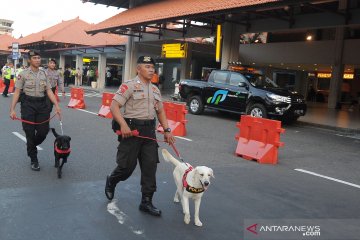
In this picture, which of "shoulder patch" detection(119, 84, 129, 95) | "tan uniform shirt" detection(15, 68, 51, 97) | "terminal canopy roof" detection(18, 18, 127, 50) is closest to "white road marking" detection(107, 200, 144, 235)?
"shoulder patch" detection(119, 84, 129, 95)

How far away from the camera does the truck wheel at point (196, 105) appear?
16297mm

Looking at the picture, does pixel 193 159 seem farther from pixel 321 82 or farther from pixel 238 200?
pixel 321 82

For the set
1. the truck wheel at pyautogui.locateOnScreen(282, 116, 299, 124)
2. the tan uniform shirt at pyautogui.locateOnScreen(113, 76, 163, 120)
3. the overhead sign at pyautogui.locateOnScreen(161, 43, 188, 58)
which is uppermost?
the overhead sign at pyautogui.locateOnScreen(161, 43, 188, 58)

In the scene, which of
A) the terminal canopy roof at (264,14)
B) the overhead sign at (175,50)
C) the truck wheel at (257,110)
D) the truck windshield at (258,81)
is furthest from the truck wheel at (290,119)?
the overhead sign at (175,50)

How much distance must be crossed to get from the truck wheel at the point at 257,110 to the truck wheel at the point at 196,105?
2.46 m

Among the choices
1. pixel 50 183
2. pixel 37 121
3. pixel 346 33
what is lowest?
pixel 50 183

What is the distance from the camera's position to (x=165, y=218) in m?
4.66

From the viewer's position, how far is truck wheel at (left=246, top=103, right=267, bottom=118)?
45.7 feet

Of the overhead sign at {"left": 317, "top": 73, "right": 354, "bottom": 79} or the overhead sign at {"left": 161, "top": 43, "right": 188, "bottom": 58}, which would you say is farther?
the overhead sign at {"left": 317, "top": 73, "right": 354, "bottom": 79}

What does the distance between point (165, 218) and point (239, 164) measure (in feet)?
11.3

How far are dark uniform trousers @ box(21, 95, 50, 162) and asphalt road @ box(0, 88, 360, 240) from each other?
48cm

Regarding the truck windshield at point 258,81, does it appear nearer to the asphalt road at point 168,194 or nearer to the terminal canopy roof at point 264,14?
the terminal canopy roof at point 264,14

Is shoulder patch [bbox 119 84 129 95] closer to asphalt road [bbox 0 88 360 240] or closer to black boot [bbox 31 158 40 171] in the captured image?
asphalt road [bbox 0 88 360 240]

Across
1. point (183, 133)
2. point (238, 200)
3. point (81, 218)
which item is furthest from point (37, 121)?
point (183, 133)
